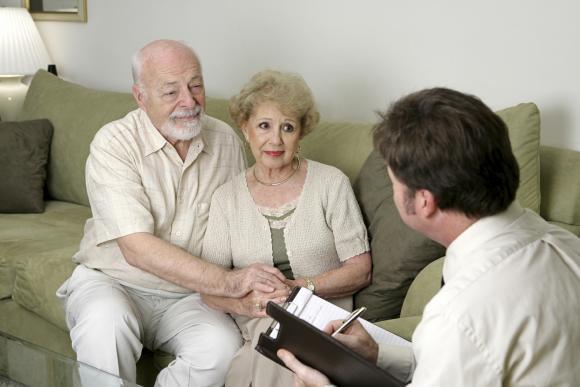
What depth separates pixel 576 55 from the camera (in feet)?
8.45

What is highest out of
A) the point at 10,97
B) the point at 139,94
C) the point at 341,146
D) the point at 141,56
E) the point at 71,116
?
the point at 141,56

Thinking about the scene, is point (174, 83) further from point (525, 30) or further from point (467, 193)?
point (467, 193)

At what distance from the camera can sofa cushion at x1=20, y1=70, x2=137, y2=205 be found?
3.61m

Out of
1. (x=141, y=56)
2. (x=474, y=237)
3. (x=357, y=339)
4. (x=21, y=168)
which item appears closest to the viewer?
(x=474, y=237)

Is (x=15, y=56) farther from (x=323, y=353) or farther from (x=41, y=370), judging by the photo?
(x=323, y=353)

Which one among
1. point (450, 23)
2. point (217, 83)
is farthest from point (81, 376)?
point (217, 83)

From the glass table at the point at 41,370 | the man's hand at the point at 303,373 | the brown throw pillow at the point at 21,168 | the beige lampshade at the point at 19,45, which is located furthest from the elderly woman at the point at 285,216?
the beige lampshade at the point at 19,45

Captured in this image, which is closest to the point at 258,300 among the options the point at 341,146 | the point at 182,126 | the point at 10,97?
the point at 182,126

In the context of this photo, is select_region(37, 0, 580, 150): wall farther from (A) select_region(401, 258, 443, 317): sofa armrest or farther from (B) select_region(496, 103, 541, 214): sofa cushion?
(A) select_region(401, 258, 443, 317): sofa armrest

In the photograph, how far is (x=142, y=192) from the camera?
8.26ft

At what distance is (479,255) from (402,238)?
1.00 metres

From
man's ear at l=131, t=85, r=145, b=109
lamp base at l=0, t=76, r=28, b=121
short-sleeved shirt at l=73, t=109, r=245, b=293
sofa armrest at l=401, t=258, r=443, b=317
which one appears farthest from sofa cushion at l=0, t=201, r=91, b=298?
sofa armrest at l=401, t=258, r=443, b=317

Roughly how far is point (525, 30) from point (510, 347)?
5.58 ft

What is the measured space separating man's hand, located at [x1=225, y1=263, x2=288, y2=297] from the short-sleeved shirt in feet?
0.82
